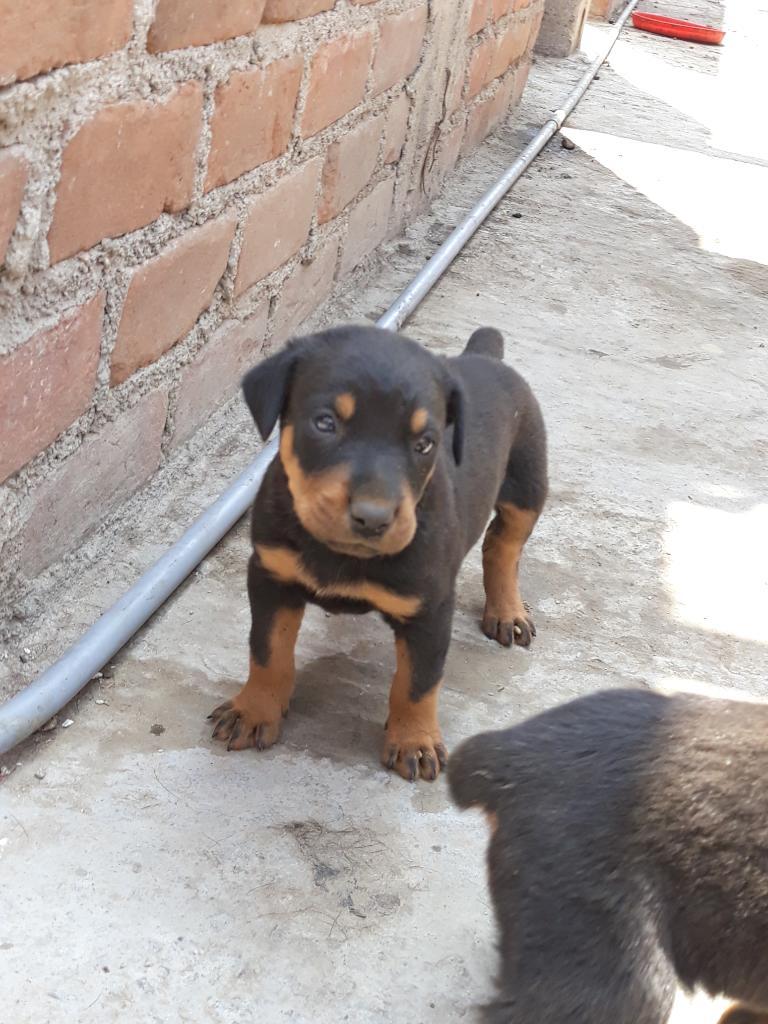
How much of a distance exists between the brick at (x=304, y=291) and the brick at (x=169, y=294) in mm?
647

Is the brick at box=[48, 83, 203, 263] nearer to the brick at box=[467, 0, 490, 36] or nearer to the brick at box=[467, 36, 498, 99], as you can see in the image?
the brick at box=[467, 0, 490, 36]

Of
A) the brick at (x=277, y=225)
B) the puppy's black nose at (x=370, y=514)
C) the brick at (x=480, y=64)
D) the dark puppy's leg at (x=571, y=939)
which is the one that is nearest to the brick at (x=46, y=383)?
the puppy's black nose at (x=370, y=514)

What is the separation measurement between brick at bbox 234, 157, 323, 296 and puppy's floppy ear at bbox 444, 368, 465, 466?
1307 millimetres

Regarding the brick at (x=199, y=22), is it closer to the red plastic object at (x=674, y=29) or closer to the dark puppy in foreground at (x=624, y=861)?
the dark puppy in foreground at (x=624, y=861)

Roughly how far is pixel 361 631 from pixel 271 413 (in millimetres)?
860

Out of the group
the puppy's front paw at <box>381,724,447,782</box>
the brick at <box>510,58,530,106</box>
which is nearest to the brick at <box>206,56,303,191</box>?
the puppy's front paw at <box>381,724,447,782</box>

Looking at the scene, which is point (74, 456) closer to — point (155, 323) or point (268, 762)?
point (155, 323)

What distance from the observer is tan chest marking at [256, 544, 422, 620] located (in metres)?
2.55

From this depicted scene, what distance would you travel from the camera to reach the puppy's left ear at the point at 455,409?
258cm

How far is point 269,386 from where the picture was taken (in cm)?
249

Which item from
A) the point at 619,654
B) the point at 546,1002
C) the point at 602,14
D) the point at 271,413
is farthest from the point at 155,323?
the point at 602,14

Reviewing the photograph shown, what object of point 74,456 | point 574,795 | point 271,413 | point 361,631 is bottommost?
point 361,631

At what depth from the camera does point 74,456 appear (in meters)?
2.99

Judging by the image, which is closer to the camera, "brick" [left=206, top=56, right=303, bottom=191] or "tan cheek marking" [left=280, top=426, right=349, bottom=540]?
"tan cheek marking" [left=280, top=426, right=349, bottom=540]
